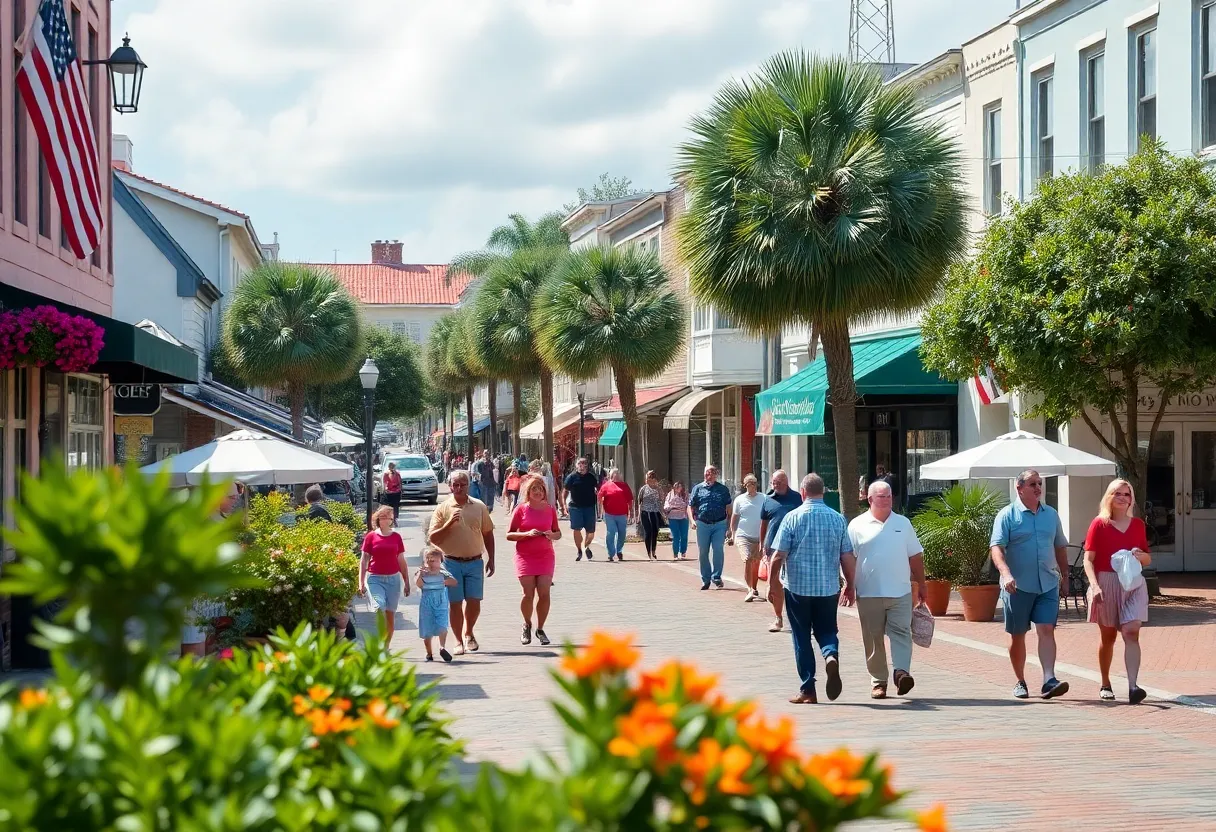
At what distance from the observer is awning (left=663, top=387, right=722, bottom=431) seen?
3994 centimetres

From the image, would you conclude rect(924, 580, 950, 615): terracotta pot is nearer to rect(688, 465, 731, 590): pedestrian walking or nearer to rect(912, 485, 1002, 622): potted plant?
rect(912, 485, 1002, 622): potted plant

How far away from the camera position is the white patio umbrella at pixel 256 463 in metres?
16.3

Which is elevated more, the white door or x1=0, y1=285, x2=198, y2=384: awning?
x1=0, y1=285, x2=198, y2=384: awning

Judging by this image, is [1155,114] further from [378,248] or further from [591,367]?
[378,248]

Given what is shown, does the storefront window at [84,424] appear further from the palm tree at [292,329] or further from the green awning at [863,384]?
the palm tree at [292,329]

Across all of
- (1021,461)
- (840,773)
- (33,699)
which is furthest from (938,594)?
(33,699)

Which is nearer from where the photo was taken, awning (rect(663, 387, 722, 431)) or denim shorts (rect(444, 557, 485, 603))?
denim shorts (rect(444, 557, 485, 603))

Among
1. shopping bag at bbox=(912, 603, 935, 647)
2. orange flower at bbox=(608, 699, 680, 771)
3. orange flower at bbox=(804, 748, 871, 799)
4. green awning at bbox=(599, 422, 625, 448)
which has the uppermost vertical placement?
green awning at bbox=(599, 422, 625, 448)

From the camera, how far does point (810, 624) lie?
39.0ft

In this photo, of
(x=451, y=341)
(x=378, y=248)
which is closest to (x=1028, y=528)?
(x=451, y=341)

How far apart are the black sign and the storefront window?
32 centimetres

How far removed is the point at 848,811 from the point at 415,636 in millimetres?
14095

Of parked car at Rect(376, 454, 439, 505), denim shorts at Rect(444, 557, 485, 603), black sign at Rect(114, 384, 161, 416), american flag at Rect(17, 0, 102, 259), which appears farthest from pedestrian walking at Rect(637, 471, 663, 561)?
parked car at Rect(376, 454, 439, 505)

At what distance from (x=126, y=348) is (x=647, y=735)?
477 inches
